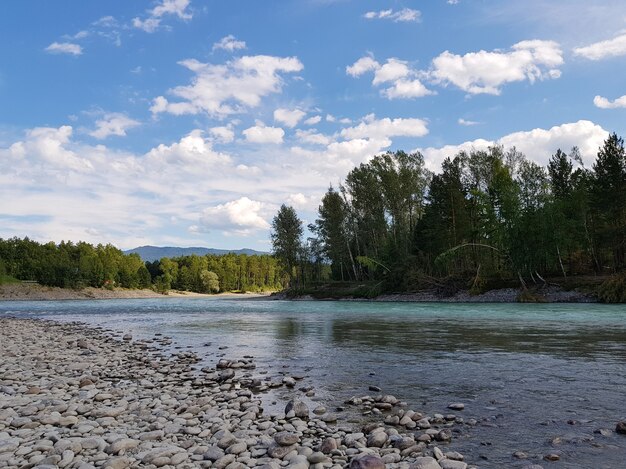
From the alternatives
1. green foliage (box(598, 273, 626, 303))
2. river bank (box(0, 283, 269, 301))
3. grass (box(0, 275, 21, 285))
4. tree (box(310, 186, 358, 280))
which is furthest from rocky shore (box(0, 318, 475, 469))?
grass (box(0, 275, 21, 285))

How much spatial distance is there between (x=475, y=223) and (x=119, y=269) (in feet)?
413

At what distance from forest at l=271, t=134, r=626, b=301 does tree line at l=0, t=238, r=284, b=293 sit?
6349 cm

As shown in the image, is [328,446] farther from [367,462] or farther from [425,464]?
[425,464]

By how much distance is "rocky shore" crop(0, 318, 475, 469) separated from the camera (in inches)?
232

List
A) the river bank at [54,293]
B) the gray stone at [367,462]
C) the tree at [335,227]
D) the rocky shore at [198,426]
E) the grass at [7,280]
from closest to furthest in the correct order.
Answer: the gray stone at [367,462], the rocky shore at [198,426], the tree at [335,227], the river bank at [54,293], the grass at [7,280]

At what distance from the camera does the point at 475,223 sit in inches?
2697

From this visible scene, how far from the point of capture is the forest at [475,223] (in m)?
53.8

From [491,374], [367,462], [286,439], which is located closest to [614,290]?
[491,374]

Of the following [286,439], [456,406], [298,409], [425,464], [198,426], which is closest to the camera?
[425,464]

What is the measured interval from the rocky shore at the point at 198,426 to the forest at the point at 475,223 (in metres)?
45.1

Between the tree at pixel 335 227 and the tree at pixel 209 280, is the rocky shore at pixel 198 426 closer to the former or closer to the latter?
the tree at pixel 335 227

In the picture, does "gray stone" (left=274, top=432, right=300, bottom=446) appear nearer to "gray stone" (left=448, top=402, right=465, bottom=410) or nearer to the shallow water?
the shallow water

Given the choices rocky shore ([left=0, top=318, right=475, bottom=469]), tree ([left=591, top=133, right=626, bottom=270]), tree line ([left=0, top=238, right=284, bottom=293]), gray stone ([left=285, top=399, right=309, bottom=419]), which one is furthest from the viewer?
tree line ([left=0, top=238, right=284, bottom=293])

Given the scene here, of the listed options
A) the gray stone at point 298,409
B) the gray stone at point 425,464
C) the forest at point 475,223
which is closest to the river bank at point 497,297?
the forest at point 475,223
